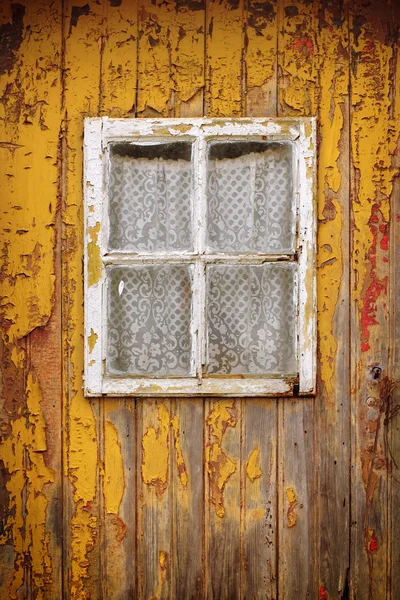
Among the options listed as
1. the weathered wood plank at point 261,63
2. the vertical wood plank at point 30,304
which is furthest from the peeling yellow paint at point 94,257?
the weathered wood plank at point 261,63

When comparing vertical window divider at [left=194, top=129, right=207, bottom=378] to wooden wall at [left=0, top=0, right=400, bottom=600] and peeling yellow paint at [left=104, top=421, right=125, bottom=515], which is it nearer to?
wooden wall at [left=0, top=0, right=400, bottom=600]

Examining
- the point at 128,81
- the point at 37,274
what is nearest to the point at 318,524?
the point at 37,274

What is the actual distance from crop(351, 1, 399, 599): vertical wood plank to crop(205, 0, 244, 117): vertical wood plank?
1.32ft

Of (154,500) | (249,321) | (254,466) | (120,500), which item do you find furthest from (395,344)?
(120,500)

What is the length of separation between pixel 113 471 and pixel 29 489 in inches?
12.2

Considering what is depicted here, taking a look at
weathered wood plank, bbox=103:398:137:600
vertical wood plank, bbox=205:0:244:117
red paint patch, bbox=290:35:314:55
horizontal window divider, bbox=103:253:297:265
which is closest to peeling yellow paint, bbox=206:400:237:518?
weathered wood plank, bbox=103:398:137:600

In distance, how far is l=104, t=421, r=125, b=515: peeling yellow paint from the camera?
2.25 m

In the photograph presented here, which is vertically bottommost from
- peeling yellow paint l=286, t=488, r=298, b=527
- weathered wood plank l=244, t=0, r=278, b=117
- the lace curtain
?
peeling yellow paint l=286, t=488, r=298, b=527

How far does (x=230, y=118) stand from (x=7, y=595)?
1.86 metres

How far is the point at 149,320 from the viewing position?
2.24 meters

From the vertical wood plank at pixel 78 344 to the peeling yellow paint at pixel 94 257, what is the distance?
56 millimetres

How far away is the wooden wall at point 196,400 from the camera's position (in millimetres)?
2242

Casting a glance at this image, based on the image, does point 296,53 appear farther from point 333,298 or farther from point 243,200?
point 333,298

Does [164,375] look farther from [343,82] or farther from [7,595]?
[343,82]
